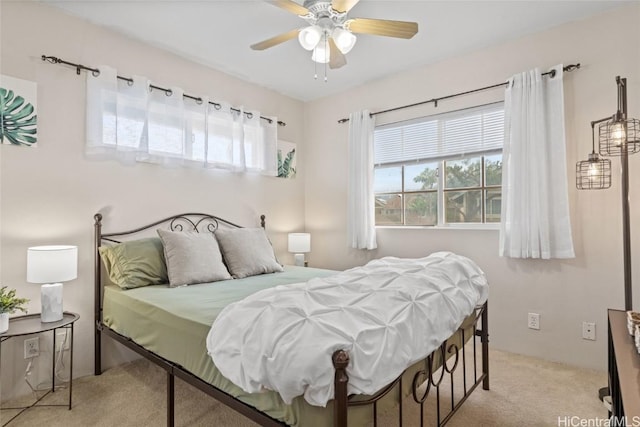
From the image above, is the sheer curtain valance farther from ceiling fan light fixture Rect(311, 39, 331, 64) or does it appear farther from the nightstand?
ceiling fan light fixture Rect(311, 39, 331, 64)

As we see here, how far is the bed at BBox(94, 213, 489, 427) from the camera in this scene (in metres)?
1.21

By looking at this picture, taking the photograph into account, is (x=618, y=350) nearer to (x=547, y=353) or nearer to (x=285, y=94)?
A: (x=547, y=353)

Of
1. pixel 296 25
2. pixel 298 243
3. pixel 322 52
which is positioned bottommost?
pixel 298 243

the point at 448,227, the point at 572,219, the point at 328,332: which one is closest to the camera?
the point at 328,332

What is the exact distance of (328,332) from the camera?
1130mm

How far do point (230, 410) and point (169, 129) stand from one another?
2324 mm

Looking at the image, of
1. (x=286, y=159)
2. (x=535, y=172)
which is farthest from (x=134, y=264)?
(x=535, y=172)

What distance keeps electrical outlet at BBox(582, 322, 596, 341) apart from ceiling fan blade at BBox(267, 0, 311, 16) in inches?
119

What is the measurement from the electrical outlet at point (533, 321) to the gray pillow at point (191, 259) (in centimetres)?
254

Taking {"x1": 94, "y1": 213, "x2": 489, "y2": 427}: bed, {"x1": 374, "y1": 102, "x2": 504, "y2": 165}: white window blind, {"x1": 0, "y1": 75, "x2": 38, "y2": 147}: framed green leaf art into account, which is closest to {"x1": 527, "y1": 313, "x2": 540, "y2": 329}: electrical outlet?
{"x1": 94, "y1": 213, "x2": 489, "y2": 427}: bed

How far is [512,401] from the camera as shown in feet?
7.22

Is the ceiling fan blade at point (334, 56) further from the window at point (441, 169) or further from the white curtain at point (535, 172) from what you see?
the white curtain at point (535, 172)

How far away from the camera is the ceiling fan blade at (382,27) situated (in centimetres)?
206

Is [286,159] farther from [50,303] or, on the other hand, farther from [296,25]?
[50,303]
